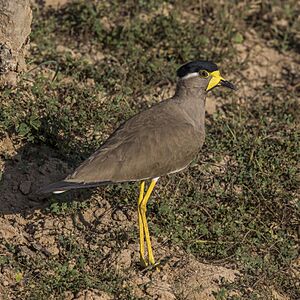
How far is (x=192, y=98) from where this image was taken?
21.9 ft

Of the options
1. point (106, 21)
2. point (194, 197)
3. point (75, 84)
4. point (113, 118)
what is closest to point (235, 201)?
point (194, 197)

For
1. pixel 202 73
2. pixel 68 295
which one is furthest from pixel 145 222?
pixel 202 73

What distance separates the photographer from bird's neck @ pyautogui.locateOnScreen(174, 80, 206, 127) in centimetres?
661

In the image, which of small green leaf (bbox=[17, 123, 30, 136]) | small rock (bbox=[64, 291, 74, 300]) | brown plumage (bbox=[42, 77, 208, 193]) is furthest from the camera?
small green leaf (bbox=[17, 123, 30, 136])

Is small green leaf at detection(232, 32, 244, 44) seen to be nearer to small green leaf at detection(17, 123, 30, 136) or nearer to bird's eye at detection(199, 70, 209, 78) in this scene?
bird's eye at detection(199, 70, 209, 78)

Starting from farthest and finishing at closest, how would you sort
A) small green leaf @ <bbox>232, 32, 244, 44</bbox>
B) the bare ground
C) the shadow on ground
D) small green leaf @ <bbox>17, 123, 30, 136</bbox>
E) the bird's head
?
small green leaf @ <bbox>232, 32, 244, 44</bbox> < small green leaf @ <bbox>17, 123, 30, 136</bbox> < the bird's head < the shadow on ground < the bare ground

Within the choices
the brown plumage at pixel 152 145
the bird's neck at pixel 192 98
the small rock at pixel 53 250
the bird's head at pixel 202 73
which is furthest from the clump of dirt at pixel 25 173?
the bird's head at pixel 202 73

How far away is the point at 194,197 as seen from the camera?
22.5 feet

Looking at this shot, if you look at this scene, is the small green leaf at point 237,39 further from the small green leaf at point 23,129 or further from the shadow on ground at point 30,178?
the small green leaf at point 23,129

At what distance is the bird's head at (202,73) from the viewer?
6641 mm

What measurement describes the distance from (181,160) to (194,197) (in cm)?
71

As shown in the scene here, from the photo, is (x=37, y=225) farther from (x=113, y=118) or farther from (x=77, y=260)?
(x=113, y=118)

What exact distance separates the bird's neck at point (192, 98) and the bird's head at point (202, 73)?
Result: 0.04m

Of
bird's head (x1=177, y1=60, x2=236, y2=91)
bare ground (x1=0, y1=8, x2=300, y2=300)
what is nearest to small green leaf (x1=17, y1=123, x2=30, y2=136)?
bare ground (x1=0, y1=8, x2=300, y2=300)
